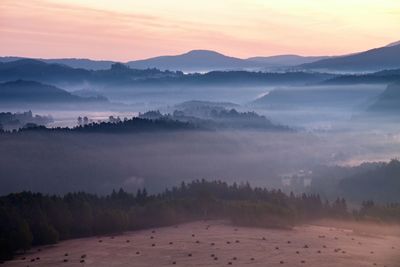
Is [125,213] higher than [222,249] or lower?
lower

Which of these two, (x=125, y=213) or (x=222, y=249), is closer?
(x=222, y=249)

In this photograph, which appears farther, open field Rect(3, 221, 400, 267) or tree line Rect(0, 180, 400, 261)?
tree line Rect(0, 180, 400, 261)

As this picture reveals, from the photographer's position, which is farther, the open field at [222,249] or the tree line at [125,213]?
the tree line at [125,213]
